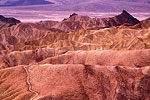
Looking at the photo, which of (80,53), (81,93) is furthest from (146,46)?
(81,93)

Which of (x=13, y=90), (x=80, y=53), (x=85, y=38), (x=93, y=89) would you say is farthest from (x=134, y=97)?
(x=85, y=38)

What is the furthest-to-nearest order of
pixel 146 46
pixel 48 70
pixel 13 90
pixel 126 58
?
pixel 146 46, pixel 126 58, pixel 48 70, pixel 13 90

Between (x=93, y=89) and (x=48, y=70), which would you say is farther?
(x=48, y=70)

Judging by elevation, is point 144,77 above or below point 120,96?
above

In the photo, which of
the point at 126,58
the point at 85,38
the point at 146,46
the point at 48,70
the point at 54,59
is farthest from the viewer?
the point at 85,38

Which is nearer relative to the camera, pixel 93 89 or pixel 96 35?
pixel 93 89

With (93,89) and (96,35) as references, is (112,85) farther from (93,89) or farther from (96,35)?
(96,35)

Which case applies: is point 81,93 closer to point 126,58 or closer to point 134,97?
point 134,97

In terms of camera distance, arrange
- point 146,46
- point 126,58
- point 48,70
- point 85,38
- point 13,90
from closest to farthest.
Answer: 1. point 13,90
2. point 48,70
3. point 126,58
4. point 146,46
5. point 85,38

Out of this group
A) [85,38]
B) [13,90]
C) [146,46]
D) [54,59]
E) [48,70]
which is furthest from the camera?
[85,38]
